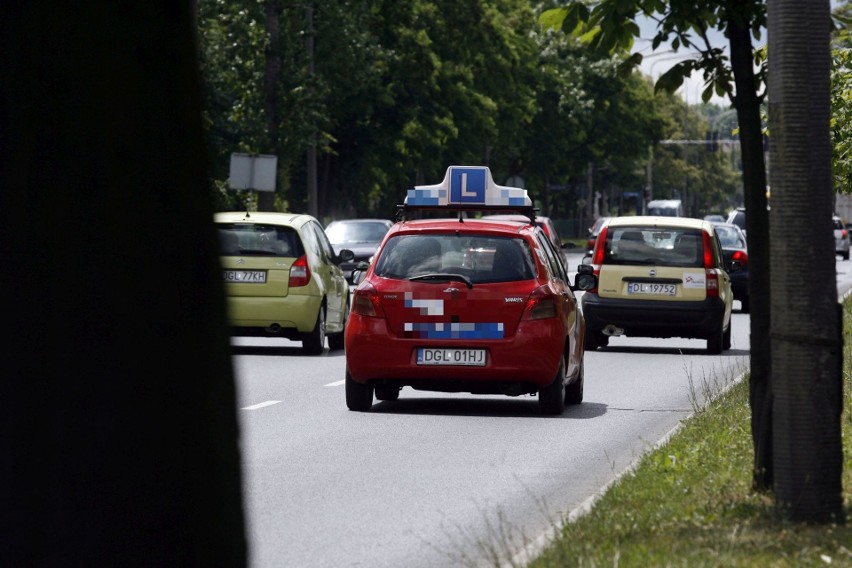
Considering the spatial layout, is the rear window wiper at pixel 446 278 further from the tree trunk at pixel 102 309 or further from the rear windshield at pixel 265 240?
the tree trunk at pixel 102 309

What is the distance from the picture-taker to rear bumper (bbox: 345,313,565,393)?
44.2 feet

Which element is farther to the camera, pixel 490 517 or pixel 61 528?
pixel 490 517

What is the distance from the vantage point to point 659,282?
2144 centimetres

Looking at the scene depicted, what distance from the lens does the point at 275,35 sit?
43969 mm

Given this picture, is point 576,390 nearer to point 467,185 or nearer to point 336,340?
point 467,185

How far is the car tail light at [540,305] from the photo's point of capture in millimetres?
13570

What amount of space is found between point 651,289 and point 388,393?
7.11 meters

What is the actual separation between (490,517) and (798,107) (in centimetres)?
266

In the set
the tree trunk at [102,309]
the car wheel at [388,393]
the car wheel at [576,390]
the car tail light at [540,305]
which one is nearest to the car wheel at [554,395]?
the car tail light at [540,305]

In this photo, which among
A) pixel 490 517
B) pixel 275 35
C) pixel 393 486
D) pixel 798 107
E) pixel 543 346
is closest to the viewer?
pixel 798 107

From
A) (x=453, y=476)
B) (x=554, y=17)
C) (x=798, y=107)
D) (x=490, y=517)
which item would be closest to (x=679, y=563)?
(x=798, y=107)

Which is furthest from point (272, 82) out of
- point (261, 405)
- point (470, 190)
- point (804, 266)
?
point (804, 266)

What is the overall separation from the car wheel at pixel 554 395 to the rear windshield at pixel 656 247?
7720 mm

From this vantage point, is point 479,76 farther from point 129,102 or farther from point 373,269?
point 129,102
